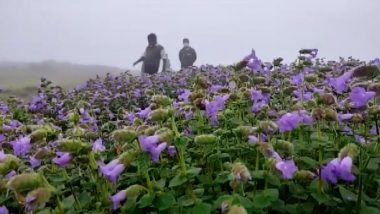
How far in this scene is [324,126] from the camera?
2.67 meters

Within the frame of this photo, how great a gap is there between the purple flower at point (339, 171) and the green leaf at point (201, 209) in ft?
1.49

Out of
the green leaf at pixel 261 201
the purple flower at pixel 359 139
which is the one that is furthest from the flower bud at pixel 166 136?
the purple flower at pixel 359 139

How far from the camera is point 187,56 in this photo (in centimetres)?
1466

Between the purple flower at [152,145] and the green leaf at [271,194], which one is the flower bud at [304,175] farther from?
the purple flower at [152,145]

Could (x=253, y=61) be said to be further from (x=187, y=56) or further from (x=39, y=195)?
(x=187, y=56)

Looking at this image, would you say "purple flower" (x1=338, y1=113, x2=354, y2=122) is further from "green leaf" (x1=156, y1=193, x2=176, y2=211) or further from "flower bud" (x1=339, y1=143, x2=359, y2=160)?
"green leaf" (x1=156, y1=193, x2=176, y2=211)

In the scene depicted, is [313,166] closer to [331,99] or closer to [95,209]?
[331,99]

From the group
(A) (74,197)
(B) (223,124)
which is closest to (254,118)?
(B) (223,124)

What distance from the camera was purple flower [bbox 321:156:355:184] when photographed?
1842 mm

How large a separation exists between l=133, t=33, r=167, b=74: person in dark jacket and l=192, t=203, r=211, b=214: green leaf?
11.3 metres

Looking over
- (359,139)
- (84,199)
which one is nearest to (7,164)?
(84,199)

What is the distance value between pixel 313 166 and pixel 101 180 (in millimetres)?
838

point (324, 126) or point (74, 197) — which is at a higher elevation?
point (324, 126)

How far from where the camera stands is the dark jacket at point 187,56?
14.6m
